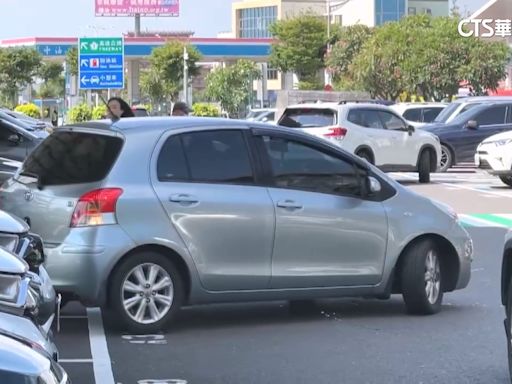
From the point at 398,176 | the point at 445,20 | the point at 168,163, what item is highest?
the point at 445,20

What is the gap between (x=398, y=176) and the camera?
27.2 metres

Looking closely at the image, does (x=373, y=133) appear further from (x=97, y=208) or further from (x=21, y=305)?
(x=21, y=305)

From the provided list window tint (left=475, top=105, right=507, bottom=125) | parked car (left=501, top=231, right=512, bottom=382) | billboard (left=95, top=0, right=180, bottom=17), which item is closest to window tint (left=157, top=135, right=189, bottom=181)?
parked car (left=501, top=231, right=512, bottom=382)

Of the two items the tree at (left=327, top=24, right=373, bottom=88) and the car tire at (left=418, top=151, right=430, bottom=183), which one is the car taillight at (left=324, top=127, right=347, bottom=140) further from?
the tree at (left=327, top=24, right=373, bottom=88)

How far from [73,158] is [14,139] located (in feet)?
34.6

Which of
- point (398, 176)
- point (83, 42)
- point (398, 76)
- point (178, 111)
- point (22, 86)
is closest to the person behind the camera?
point (178, 111)

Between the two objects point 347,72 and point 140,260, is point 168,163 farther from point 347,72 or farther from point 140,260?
point 347,72

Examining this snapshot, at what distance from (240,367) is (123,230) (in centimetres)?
147

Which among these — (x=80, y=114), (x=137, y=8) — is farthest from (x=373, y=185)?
(x=137, y=8)

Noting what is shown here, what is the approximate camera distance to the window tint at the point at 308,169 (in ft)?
28.6

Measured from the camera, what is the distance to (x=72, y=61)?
7150cm

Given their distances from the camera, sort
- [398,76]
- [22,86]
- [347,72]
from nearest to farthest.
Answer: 1. [398,76]
2. [347,72]
3. [22,86]

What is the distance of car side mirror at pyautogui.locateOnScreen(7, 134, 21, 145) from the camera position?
18.6m

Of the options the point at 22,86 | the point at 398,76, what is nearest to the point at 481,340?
the point at 398,76
